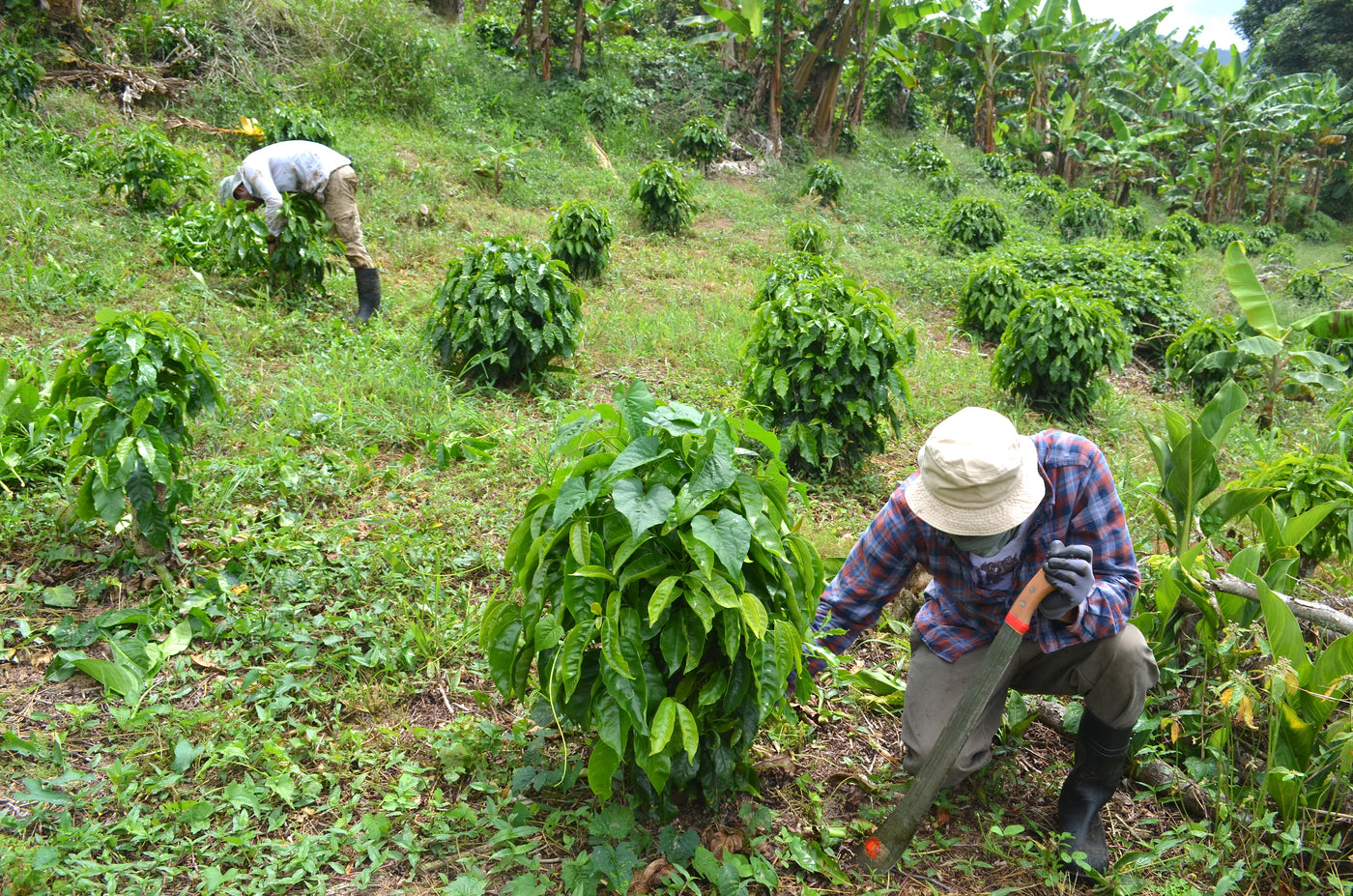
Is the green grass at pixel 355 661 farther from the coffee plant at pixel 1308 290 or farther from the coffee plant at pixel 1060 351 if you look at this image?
the coffee plant at pixel 1308 290

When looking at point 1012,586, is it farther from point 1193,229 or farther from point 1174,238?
point 1193,229

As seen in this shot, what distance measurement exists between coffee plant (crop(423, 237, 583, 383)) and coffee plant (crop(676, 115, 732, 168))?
31.0 feet

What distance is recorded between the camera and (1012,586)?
90.4 inches

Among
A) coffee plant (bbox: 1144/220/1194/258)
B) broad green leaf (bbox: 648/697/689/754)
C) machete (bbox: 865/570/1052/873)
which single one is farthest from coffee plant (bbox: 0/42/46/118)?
coffee plant (bbox: 1144/220/1194/258)

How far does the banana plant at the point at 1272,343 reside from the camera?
4.74 m

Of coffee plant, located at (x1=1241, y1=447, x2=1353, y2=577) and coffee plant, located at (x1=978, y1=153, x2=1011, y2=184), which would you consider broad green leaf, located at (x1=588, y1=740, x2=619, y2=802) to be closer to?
coffee plant, located at (x1=1241, y1=447, x2=1353, y2=577)

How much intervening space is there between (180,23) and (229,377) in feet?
27.2

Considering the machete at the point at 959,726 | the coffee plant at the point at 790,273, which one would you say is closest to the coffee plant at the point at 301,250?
the coffee plant at the point at 790,273

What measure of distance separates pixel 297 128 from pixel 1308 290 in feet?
49.6

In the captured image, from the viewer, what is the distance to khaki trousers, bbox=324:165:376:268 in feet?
19.9

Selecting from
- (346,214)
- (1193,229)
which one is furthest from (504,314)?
(1193,229)

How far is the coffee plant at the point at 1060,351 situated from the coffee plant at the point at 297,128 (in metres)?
7.29

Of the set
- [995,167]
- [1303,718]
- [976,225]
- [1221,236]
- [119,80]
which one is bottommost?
[1303,718]

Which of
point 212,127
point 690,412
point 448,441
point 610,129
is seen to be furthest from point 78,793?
point 610,129
